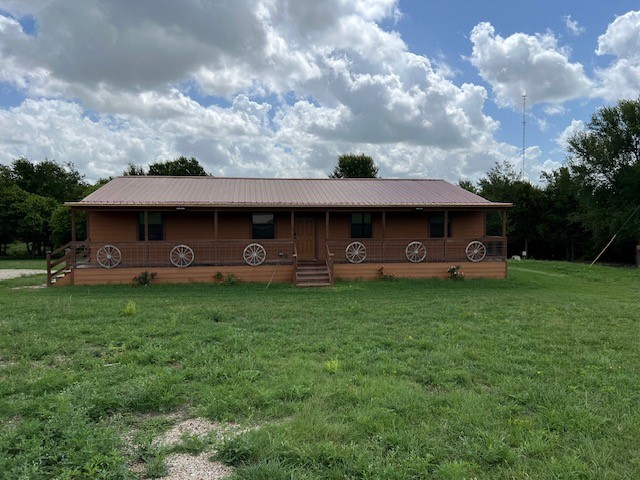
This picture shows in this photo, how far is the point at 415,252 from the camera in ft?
49.1

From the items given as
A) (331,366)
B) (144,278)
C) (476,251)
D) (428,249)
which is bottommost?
(331,366)

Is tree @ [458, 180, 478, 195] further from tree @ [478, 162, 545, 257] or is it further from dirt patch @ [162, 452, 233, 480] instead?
dirt patch @ [162, 452, 233, 480]

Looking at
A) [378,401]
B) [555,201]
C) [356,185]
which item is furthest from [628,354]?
[555,201]

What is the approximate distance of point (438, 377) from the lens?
15.2 ft

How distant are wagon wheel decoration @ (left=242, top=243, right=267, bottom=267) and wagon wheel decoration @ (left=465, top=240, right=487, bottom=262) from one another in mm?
7494

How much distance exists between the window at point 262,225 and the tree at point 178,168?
94.0 feet

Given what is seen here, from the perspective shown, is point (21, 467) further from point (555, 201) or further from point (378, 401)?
point (555, 201)

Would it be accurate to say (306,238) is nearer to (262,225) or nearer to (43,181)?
(262,225)

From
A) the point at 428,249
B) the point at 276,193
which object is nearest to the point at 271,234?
the point at 276,193

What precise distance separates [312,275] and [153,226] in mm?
6454

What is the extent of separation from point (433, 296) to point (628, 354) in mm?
5543

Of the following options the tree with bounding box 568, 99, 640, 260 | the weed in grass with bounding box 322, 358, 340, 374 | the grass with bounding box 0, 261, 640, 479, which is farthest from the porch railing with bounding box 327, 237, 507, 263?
the tree with bounding box 568, 99, 640, 260

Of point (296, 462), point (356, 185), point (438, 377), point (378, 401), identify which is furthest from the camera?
point (356, 185)

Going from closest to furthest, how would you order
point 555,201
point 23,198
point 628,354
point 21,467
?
1. point 21,467
2. point 628,354
3. point 23,198
4. point 555,201
